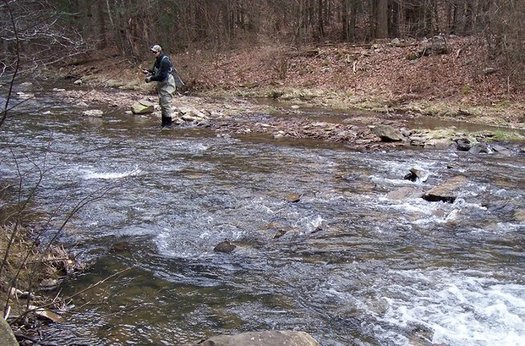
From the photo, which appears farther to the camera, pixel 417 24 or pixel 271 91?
pixel 417 24

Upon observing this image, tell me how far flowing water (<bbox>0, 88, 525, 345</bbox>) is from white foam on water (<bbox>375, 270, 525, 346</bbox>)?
2cm

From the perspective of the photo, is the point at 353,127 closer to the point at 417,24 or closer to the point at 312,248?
the point at 312,248

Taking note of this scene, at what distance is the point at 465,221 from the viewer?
6777mm

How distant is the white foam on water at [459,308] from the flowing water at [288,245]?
2cm

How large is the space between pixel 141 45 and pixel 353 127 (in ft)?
68.6

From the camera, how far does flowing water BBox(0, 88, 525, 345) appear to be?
4.20 meters

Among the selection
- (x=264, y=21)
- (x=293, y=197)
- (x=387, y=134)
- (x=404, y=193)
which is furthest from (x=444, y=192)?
(x=264, y=21)

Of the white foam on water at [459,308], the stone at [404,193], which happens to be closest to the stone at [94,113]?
the stone at [404,193]

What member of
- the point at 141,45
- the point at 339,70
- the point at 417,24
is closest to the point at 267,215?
the point at 339,70

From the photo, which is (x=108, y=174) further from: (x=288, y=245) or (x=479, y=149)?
(x=479, y=149)

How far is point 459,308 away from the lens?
441 cm

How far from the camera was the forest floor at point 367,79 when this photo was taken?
614 inches

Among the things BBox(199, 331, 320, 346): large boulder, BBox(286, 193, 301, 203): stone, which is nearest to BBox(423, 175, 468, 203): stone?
BBox(286, 193, 301, 203): stone

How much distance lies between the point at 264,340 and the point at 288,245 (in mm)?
2572
